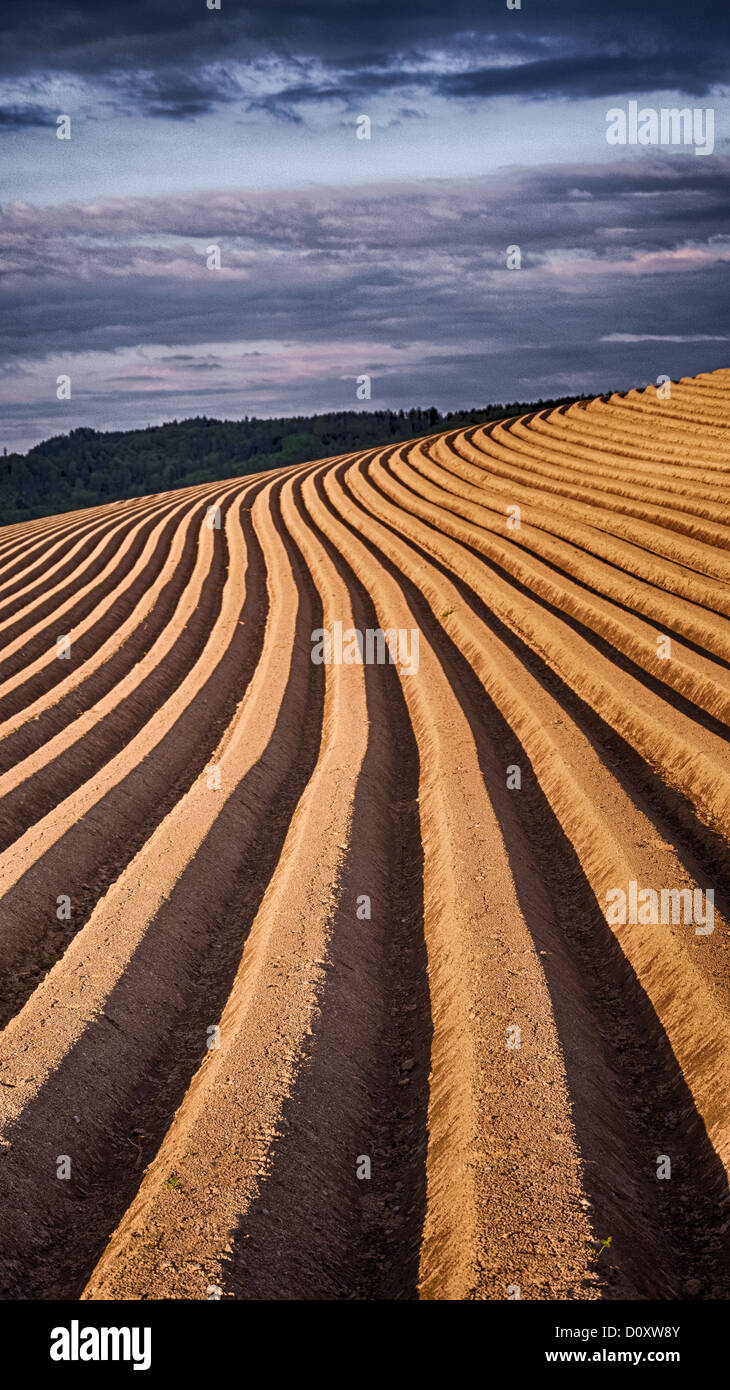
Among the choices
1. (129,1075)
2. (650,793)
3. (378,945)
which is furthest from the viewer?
(650,793)

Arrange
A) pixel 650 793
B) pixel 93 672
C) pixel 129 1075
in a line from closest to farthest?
1. pixel 129 1075
2. pixel 650 793
3. pixel 93 672

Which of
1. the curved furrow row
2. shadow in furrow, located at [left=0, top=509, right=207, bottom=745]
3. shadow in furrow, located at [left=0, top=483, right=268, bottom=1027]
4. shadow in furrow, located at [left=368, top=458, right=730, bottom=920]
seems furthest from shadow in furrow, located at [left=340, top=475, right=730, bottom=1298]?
shadow in furrow, located at [left=0, top=509, right=207, bottom=745]

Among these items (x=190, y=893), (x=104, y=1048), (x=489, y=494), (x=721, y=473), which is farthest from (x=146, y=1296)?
(x=489, y=494)

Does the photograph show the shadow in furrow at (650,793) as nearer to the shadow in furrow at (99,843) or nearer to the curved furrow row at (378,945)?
the curved furrow row at (378,945)

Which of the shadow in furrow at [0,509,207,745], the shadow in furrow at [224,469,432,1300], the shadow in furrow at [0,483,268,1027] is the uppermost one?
the shadow in furrow at [0,509,207,745]

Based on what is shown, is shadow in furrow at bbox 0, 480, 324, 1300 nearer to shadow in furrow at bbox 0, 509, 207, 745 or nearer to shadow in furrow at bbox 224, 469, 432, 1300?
shadow in furrow at bbox 224, 469, 432, 1300

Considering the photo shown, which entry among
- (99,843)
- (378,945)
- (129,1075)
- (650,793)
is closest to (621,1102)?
(378,945)

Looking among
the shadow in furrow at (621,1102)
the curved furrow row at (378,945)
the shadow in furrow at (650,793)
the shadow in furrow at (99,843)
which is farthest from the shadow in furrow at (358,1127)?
the shadow in furrow at (99,843)

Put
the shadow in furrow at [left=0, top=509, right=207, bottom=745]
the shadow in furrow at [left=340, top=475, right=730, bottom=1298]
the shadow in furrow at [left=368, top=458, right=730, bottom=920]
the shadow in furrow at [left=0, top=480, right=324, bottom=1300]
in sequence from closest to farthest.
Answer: the shadow in furrow at [left=340, top=475, right=730, bottom=1298]
the shadow in furrow at [left=0, top=480, right=324, bottom=1300]
the shadow in furrow at [left=368, top=458, right=730, bottom=920]
the shadow in furrow at [left=0, top=509, right=207, bottom=745]

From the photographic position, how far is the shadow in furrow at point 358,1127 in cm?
389

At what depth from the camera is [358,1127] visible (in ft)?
15.5

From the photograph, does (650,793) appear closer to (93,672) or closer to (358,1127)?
(358,1127)

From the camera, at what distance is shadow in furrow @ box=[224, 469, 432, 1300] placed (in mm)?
3889

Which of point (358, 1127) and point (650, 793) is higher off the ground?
point (650, 793)
